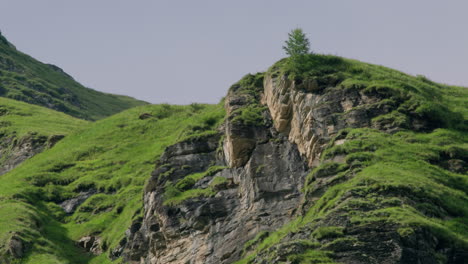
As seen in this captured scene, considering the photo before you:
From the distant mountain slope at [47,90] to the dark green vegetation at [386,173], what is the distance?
340 feet

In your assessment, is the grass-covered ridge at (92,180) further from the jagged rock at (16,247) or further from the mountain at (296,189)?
the jagged rock at (16,247)

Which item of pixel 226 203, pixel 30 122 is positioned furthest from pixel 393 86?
pixel 30 122

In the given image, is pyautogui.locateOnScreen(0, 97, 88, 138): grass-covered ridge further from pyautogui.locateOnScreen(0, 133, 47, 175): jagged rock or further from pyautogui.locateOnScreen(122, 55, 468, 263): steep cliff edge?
pyautogui.locateOnScreen(122, 55, 468, 263): steep cliff edge

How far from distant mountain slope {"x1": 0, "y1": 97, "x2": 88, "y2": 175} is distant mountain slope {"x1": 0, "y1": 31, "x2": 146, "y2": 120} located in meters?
31.9

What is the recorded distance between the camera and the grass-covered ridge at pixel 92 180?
53.6 meters

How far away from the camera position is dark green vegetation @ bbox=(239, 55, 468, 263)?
2994cm

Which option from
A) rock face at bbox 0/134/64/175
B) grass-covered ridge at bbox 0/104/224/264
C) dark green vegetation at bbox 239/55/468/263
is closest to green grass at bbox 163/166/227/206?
grass-covered ridge at bbox 0/104/224/264

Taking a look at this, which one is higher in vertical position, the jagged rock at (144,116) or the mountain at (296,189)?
the jagged rock at (144,116)

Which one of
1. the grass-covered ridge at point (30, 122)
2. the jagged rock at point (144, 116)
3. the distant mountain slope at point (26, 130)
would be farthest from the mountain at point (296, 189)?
the grass-covered ridge at point (30, 122)

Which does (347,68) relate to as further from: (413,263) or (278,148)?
(413,263)

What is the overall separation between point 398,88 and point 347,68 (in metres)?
5.02

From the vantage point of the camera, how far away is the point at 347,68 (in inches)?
1944

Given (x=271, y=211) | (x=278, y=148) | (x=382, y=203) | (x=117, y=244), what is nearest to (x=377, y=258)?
(x=382, y=203)

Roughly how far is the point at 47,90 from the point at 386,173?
425ft
